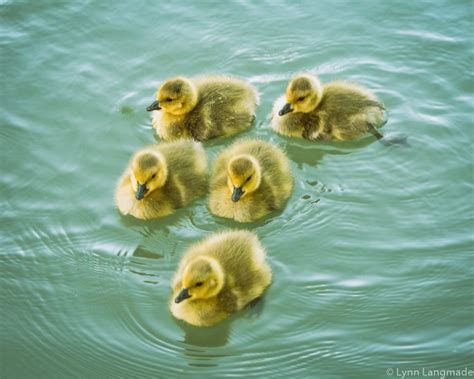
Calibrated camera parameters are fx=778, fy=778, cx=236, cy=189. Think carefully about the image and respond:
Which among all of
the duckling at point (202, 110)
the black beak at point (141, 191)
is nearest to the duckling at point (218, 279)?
the black beak at point (141, 191)

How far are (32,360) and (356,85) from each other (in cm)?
268

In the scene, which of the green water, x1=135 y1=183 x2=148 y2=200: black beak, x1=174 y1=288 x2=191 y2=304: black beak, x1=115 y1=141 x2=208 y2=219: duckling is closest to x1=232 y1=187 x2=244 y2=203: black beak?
the green water

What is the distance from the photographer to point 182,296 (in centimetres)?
362

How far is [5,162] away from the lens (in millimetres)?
4906

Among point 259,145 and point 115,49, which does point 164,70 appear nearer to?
point 115,49

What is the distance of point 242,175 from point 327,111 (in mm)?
949

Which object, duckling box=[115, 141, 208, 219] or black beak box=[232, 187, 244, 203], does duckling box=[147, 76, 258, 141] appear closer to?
duckling box=[115, 141, 208, 219]

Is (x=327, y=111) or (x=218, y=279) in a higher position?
(x=327, y=111)

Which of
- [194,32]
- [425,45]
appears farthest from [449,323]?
[194,32]

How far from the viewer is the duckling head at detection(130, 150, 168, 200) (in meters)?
4.27

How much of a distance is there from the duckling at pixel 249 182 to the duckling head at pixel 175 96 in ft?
1.69

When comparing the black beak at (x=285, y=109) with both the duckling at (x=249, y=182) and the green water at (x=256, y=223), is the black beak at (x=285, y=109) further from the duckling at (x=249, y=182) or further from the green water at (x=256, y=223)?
the duckling at (x=249, y=182)

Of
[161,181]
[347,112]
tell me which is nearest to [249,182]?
[161,181]

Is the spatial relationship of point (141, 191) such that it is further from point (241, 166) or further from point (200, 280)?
point (200, 280)
